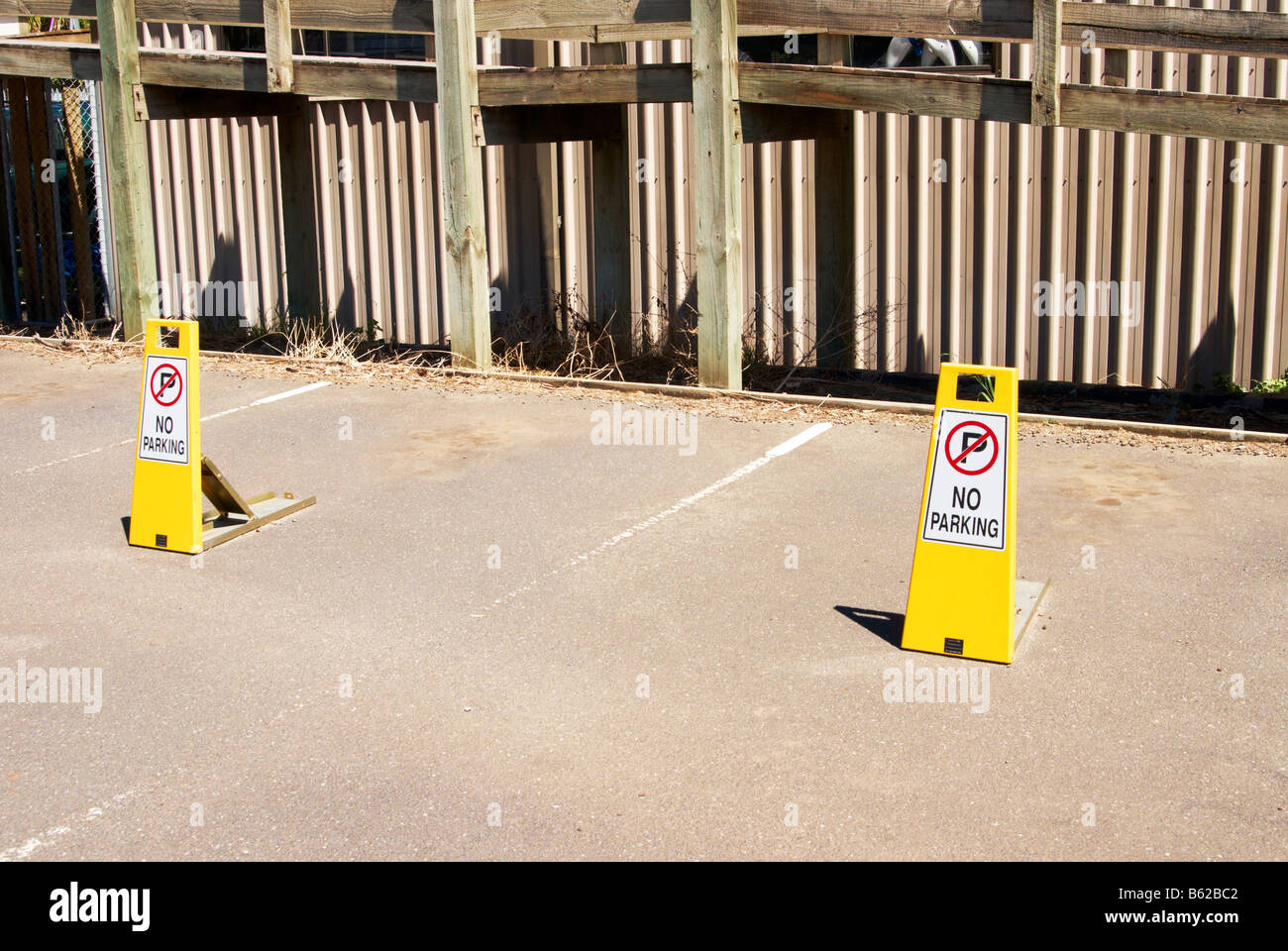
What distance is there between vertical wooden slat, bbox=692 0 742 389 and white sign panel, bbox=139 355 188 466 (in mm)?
4085

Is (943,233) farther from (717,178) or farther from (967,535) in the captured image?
(967,535)

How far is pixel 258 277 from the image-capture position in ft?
46.1

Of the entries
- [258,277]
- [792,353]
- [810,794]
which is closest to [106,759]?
[810,794]

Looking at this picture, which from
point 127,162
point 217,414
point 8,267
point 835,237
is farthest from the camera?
point 8,267

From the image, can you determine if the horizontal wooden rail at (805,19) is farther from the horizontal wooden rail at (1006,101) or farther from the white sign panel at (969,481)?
the white sign panel at (969,481)

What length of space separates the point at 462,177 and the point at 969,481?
19.3ft

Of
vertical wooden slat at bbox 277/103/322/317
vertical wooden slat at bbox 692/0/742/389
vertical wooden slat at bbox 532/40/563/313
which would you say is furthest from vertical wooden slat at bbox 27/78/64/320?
vertical wooden slat at bbox 692/0/742/389

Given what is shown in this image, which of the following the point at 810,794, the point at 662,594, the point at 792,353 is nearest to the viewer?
the point at 810,794

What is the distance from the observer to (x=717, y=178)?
31.4 ft

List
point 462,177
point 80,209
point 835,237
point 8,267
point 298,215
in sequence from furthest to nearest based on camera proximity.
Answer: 1. point 8,267
2. point 80,209
3. point 298,215
4. point 835,237
5. point 462,177

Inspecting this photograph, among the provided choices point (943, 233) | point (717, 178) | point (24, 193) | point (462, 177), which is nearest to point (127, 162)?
point (24, 193)

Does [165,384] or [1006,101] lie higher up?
[1006,101]
